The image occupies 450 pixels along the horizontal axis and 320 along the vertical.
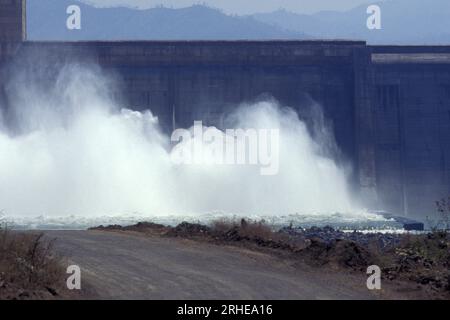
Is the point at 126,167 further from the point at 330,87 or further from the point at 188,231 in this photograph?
the point at 188,231

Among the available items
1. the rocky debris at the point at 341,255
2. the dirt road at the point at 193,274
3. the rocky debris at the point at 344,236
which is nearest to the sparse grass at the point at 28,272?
the dirt road at the point at 193,274

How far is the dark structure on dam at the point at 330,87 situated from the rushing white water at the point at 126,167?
4.01ft

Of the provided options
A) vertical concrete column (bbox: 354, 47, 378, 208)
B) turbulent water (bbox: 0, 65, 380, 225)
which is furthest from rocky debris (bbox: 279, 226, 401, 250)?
vertical concrete column (bbox: 354, 47, 378, 208)

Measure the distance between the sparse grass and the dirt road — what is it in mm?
690

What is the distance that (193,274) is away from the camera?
57.9 ft

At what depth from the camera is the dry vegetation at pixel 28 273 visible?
14867 millimetres

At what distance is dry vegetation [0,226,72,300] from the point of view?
1487cm

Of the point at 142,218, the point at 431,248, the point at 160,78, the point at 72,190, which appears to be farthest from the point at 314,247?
the point at 160,78

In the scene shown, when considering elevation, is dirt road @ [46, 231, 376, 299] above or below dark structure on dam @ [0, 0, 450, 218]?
below

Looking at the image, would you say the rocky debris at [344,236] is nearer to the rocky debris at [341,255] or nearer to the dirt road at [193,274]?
the rocky debris at [341,255]

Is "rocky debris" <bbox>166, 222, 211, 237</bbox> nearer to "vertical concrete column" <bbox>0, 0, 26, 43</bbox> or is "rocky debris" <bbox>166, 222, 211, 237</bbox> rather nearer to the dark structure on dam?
the dark structure on dam

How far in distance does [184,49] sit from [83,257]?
3984cm

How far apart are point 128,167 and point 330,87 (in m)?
13.7

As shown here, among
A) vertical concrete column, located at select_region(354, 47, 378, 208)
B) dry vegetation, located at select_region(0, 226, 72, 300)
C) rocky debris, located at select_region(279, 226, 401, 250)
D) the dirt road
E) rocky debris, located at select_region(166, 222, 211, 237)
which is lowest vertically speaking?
rocky debris, located at select_region(279, 226, 401, 250)
